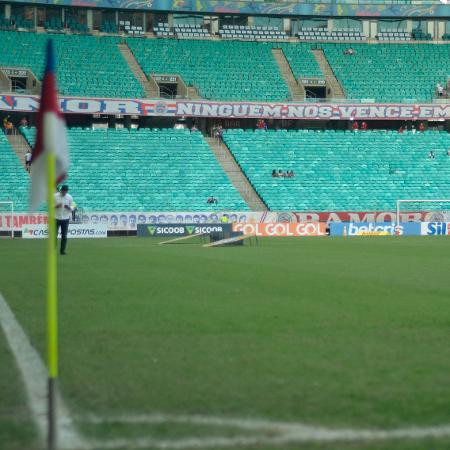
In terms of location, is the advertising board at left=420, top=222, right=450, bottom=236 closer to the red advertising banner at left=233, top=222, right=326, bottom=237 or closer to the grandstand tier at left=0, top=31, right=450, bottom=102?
the red advertising banner at left=233, top=222, right=326, bottom=237

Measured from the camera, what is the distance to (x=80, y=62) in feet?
190

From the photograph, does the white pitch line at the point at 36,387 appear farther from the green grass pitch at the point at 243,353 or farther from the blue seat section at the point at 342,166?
the blue seat section at the point at 342,166

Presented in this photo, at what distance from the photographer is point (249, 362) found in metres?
7.38

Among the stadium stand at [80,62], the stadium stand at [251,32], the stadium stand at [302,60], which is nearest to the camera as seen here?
the stadium stand at [80,62]

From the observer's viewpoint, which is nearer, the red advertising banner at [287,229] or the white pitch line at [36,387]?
the white pitch line at [36,387]

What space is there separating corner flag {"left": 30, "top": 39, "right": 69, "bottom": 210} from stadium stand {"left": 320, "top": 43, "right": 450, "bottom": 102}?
5625 centimetres

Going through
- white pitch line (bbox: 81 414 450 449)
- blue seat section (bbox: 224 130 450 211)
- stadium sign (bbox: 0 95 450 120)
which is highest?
stadium sign (bbox: 0 95 450 120)

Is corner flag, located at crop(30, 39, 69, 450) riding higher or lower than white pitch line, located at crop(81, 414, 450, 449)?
higher

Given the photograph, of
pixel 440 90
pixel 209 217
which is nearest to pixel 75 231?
pixel 209 217

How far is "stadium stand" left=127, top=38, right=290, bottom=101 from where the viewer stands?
5931 cm

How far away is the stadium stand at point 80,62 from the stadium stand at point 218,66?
200 centimetres

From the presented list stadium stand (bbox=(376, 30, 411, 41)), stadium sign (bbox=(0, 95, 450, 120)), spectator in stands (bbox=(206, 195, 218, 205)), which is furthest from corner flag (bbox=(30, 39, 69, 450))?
stadium stand (bbox=(376, 30, 411, 41))

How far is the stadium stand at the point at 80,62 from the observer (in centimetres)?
5594

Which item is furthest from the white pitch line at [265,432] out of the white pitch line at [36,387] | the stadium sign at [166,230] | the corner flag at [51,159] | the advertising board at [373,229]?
the advertising board at [373,229]
